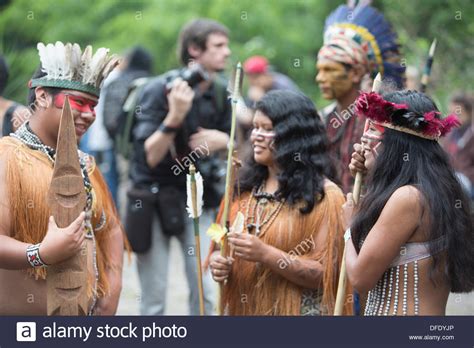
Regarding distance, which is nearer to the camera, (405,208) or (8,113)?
(405,208)

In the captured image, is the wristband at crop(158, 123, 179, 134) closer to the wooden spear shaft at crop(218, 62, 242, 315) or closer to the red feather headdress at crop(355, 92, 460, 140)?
the wooden spear shaft at crop(218, 62, 242, 315)

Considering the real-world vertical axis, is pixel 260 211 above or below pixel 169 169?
below

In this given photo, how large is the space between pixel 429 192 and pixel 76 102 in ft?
5.13

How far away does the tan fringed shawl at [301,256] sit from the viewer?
485 centimetres

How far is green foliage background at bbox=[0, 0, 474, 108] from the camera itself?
37.1 feet

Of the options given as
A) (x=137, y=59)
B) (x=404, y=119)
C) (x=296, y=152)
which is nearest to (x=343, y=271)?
(x=296, y=152)

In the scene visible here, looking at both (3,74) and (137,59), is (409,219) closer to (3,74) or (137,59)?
(3,74)

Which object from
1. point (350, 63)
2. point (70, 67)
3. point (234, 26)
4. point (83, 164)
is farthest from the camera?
point (234, 26)

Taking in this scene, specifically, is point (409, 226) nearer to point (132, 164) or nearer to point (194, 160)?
point (194, 160)

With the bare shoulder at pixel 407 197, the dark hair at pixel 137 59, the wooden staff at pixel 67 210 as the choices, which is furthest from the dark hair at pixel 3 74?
the bare shoulder at pixel 407 197

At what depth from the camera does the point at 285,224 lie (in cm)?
488

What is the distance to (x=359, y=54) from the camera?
609cm

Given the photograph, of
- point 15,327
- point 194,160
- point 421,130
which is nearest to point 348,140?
point 194,160

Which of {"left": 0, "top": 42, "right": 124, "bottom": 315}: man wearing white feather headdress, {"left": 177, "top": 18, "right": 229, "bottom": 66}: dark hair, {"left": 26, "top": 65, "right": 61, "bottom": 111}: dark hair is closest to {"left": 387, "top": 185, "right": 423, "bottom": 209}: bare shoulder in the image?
{"left": 0, "top": 42, "right": 124, "bottom": 315}: man wearing white feather headdress
